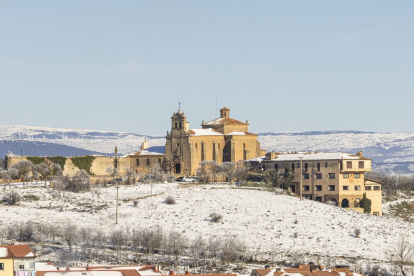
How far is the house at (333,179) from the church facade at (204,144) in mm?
14565

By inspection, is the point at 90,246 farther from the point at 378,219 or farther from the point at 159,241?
the point at 378,219

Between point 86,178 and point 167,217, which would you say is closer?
point 167,217

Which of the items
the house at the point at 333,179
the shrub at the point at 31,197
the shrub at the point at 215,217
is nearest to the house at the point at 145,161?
the house at the point at 333,179

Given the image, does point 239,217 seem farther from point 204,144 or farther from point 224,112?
point 224,112

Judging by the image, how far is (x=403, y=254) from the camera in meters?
87.7

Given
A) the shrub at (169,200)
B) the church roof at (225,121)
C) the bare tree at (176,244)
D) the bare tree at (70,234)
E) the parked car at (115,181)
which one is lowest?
the bare tree at (176,244)

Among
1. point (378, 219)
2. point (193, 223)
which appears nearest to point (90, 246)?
point (193, 223)

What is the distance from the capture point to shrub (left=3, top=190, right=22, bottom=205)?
331 ft

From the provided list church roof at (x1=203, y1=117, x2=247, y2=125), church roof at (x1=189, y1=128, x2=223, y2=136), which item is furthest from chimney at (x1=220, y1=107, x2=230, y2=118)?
church roof at (x1=189, y1=128, x2=223, y2=136)

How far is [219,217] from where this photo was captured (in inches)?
3821

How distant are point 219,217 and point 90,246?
16.7m

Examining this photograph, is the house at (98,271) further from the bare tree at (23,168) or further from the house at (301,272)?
the bare tree at (23,168)

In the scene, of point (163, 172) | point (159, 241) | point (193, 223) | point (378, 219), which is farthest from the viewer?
point (163, 172)

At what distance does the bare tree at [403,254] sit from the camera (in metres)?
80.4
